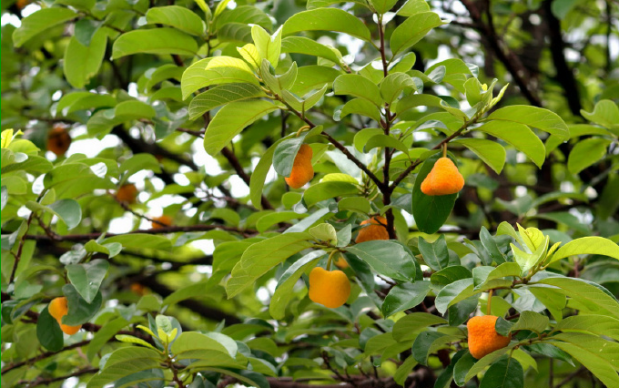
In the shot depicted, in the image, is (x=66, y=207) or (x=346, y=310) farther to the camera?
(x=346, y=310)

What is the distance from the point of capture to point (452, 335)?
124 centimetres

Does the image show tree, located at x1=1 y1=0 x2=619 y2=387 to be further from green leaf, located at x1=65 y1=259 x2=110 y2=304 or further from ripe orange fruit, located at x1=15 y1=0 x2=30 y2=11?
ripe orange fruit, located at x1=15 y1=0 x2=30 y2=11

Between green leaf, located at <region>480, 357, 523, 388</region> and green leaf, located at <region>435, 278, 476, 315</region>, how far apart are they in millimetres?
232

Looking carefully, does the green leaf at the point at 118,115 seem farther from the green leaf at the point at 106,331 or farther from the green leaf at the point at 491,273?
the green leaf at the point at 491,273

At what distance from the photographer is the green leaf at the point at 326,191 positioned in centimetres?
137

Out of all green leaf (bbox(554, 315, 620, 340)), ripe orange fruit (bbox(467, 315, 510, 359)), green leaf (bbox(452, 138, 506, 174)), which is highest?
green leaf (bbox(452, 138, 506, 174))

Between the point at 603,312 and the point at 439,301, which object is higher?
the point at 439,301

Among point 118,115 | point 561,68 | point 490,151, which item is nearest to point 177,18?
point 118,115

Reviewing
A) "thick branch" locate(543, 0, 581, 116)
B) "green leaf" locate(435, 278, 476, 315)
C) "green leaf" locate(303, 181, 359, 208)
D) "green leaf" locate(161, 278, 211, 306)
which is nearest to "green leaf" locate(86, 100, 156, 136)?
"green leaf" locate(161, 278, 211, 306)

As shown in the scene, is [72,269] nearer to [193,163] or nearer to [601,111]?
[193,163]

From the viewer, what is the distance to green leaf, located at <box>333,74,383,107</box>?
1125 mm

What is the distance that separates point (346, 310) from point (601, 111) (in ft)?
2.98

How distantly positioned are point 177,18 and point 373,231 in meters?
0.73

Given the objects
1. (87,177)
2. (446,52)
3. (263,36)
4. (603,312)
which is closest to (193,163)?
(87,177)
